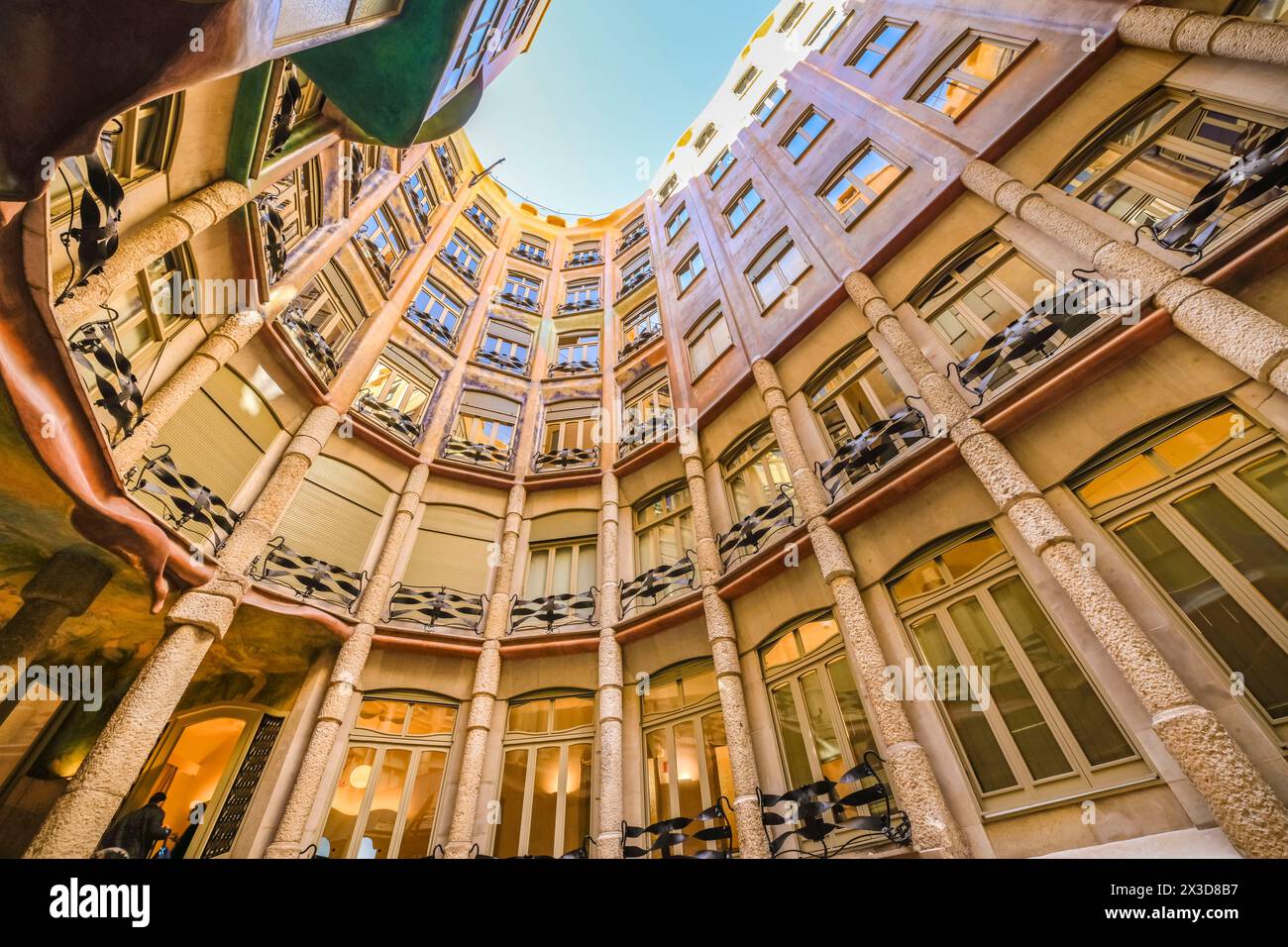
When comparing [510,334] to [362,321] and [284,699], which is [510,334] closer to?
[362,321]

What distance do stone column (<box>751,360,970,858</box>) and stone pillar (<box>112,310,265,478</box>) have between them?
960 centimetres

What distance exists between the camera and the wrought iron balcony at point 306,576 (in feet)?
31.2

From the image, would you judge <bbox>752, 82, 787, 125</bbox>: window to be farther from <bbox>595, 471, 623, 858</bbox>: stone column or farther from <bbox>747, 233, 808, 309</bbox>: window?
<bbox>595, 471, 623, 858</bbox>: stone column

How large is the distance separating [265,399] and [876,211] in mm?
12865

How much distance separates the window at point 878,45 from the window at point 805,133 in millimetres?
1562

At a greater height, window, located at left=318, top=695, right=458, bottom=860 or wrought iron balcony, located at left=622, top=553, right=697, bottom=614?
wrought iron balcony, located at left=622, top=553, right=697, bottom=614

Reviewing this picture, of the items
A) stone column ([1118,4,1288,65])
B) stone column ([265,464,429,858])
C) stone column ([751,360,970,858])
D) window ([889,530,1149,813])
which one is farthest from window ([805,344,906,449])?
stone column ([265,464,429,858])

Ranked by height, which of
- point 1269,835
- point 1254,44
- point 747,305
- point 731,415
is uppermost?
point 747,305

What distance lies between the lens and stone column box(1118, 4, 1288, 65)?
20.4ft

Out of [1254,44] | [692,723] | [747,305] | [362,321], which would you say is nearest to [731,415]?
[747,305]

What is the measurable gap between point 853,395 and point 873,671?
5.27 metres

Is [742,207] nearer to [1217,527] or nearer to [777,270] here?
[777,270]

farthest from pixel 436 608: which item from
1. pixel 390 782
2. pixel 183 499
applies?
pixel 183 499
